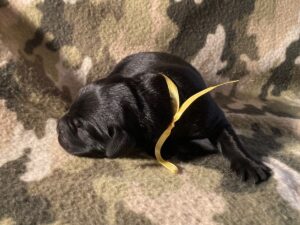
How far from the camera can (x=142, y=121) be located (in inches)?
65.2

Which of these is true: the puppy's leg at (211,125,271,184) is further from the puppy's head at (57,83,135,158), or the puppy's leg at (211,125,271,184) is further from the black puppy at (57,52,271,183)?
the puppy's head at (57,83,135,158)

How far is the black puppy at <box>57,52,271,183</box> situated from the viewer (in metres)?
1.62

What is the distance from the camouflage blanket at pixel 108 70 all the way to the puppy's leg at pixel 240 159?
3cm

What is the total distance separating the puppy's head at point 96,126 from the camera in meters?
1.61

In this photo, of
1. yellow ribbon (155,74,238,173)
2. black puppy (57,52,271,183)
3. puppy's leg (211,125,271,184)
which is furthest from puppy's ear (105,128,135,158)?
puppy's leg (211,125,271,184)

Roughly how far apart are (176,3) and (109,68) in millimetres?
448

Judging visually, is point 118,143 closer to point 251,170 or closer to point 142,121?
point 142,121

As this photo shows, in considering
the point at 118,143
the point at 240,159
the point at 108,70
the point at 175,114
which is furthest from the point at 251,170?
the point at 108,70

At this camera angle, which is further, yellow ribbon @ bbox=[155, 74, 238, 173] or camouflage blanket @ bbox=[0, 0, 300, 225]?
yellow ribbon @ bbox=[155, 74, 238, 173]

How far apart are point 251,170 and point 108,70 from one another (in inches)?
38.6

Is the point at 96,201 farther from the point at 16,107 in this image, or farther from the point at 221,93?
the point at 221,93

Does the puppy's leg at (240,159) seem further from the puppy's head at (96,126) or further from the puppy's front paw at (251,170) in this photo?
the puppy's head at (96,126)

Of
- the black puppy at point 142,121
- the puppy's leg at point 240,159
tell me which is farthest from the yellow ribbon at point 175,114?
the puppy's leg at point 240,159

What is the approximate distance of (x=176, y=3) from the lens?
7.72 feet
